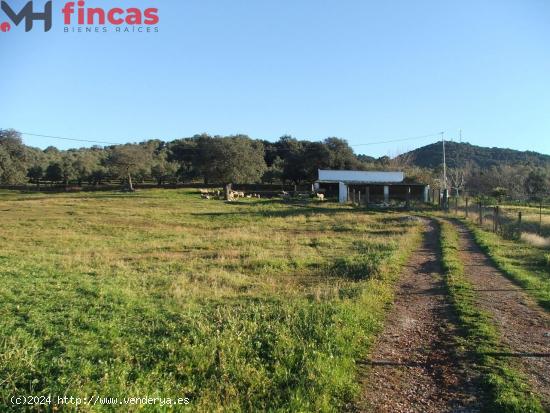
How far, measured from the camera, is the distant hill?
110 metres

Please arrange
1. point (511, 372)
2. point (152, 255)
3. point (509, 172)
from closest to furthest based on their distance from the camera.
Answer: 1. point (511, 372)
2. point (152, 255)
3. point (509, 172)

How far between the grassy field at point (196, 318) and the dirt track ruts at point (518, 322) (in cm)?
210

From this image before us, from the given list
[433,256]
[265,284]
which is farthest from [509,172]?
[265,284]

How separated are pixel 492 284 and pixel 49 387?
10.0 meters

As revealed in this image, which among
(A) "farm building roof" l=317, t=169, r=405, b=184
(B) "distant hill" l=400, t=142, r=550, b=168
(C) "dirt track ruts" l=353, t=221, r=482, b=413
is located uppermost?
(B) "distant hill" l=400, t=142, r=550, b=168

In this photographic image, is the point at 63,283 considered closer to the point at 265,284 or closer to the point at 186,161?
the point at 265,284

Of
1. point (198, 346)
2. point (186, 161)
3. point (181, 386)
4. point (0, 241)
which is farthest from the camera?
point (186, 161)

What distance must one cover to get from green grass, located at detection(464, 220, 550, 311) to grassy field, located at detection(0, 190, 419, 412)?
3036 mm

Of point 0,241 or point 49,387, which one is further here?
point 0,241

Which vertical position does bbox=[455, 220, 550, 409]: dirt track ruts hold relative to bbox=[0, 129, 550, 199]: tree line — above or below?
below

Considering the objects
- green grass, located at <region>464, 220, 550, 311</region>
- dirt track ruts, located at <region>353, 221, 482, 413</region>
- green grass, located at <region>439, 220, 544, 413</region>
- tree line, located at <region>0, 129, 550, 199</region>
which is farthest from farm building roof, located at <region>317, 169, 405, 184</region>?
dirt track ruts, located at <region>353, 221, 482, 413</region>

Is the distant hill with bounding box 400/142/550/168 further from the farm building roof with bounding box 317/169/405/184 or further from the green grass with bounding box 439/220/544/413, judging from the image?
the green grass with bounding box 439/220/544/413

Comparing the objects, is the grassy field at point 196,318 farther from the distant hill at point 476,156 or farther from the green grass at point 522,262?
the distant hill at point 476,156

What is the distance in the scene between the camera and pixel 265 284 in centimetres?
1221
